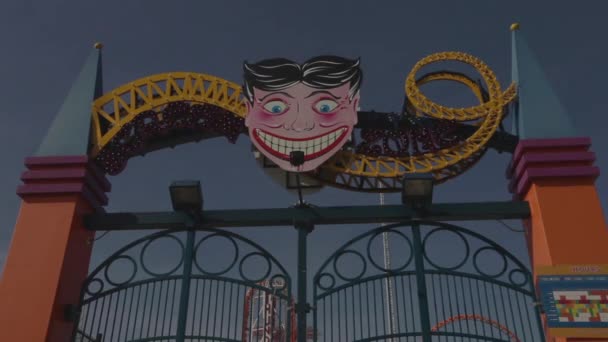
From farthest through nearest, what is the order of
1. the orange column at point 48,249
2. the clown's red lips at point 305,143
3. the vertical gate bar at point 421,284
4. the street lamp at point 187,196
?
the clown's red lips at point 305,143 → the street lamp at point 187,196 → the orange column at point 48,249 → the vertical gate bar at point 421,284

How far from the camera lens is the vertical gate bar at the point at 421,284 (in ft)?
26.4

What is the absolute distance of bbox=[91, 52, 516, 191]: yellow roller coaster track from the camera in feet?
31.9

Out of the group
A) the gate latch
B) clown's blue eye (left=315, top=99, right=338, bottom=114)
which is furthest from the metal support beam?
clown's blue eye (left=315, top=99, right=338, bottom=114)

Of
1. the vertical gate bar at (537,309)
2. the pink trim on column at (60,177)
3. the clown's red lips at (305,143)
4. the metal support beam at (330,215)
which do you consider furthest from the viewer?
the clown's red lips at (305,143)

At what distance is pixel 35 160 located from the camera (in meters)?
9.80

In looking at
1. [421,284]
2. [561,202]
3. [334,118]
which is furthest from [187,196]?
[561,202]

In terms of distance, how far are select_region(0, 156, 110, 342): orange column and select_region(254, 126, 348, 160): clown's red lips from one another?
3117 mm

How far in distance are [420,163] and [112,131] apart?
544 centimetres

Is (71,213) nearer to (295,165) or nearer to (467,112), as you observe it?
(295,165)

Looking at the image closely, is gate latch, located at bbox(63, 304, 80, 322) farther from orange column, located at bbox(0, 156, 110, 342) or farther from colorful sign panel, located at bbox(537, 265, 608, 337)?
colorful sign panel, located at bbox(537, 265, 608, 337)

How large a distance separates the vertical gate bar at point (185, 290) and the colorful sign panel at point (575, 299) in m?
5.15

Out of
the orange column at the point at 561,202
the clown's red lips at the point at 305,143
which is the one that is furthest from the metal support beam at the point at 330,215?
the clown's red lips at the point at 305,143

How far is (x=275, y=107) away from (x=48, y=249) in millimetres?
4395

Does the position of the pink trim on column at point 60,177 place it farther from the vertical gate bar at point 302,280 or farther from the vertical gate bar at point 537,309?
the vertical gate bar at point 537,309
